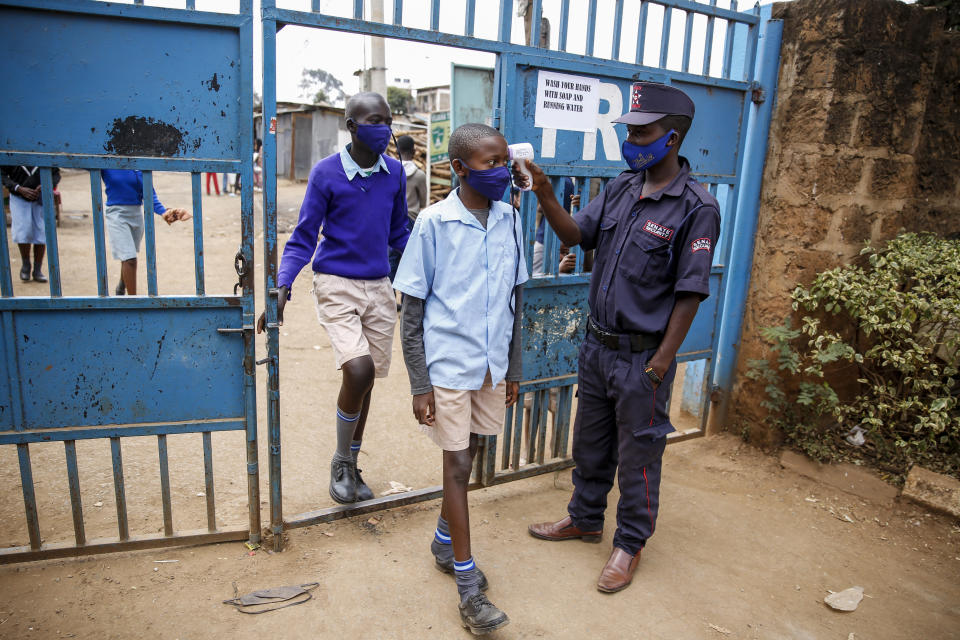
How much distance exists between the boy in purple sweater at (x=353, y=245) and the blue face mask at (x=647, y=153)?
3.68 feet

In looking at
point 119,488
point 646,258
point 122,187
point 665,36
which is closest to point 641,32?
point 665,36

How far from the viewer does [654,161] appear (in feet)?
8.93

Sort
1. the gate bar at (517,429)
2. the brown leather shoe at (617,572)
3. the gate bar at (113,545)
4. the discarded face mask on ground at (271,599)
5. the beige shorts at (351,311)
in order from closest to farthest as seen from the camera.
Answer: the discarded face mask on ground at (271,599), the gate bar at (113,545), the brown leather shoe at (617,572), the beige shorts at (351,311), the gate bar at (517,429)

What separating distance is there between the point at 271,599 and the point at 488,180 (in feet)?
6.24

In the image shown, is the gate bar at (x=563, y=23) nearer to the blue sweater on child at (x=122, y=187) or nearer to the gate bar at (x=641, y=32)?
the gate bar at (x=641, y=32)

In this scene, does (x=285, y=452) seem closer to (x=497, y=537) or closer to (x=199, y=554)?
(x=199, y=554)

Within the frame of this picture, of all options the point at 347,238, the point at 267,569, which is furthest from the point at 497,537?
the point at 347,238

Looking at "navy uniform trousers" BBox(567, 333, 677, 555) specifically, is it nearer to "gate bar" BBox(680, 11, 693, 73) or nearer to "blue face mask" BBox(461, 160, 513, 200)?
"blue face mask" BBox(461, 160, 513, 200)

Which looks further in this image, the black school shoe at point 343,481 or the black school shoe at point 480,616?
the black school shoe at point 343,481

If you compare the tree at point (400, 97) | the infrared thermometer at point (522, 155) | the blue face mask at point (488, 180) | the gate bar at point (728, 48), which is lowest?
the blue face mask at point (488, 180)

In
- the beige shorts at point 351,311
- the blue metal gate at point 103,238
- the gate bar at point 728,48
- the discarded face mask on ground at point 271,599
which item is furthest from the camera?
the gate bar at point 728,48

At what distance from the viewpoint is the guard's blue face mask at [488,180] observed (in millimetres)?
2533

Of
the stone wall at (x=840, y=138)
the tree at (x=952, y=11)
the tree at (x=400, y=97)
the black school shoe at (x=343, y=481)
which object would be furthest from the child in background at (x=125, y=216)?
the tree at (x=400, y=97)

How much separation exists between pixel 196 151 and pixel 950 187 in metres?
4.85
